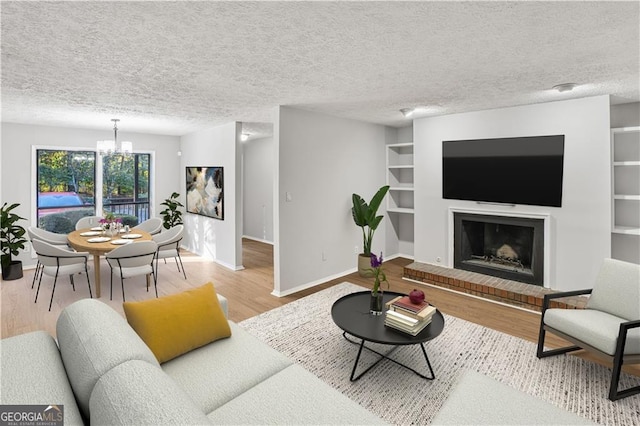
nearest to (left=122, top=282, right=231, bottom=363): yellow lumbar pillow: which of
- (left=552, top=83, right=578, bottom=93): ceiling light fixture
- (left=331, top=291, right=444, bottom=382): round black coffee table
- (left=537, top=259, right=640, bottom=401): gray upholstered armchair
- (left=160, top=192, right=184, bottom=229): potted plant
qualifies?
(left=331, top=291, right=444, bottom=382): round black coffee table

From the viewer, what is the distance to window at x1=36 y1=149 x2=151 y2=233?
5875 mm

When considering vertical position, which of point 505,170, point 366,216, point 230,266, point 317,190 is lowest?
point 230,266

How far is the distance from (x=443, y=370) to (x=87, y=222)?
6116mm

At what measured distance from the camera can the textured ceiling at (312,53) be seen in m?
1.84

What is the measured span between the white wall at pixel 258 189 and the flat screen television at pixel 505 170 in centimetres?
Result: 411

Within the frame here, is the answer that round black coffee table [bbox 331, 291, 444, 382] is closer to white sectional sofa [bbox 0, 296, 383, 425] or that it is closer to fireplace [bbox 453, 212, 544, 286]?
white sectional sofa [bbox 0, 296, 383, 425]

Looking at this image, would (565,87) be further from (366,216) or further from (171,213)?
(171,213)

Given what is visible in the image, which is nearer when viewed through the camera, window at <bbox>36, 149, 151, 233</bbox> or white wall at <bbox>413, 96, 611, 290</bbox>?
white wall at <bbox>413, 96, 611, 290</bbox>

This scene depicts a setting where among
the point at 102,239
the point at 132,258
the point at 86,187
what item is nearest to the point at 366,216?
the point at 132,258

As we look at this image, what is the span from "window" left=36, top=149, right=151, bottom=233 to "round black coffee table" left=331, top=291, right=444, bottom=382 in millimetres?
5714

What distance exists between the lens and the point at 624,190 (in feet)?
13.1

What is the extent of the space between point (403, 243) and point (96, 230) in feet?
17.6

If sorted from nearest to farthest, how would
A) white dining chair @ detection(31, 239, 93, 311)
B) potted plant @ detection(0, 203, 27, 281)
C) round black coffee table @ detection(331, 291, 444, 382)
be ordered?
round black coffee table @ detection(331, 291, 444, 382) < white dining chair @ detection(31, 239, 93, 311) < potted plant @ detection(0, 203, 27, 281)

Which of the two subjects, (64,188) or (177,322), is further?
(64,188)
